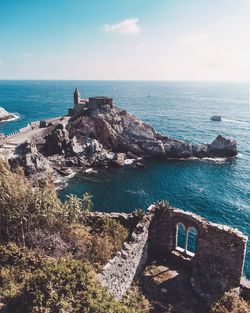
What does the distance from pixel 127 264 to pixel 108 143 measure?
55.6 metres

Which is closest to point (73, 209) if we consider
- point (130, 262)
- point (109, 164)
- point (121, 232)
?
point (121, 232)

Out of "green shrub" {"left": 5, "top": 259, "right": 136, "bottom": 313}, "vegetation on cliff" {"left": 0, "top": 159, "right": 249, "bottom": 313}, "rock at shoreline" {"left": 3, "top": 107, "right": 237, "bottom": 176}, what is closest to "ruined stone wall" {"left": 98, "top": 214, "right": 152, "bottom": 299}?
"vegetation on cliff" {"left": 0, "top": 159, "right": 249, "bottom": 313}

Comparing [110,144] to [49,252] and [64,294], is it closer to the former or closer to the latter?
[49,252]

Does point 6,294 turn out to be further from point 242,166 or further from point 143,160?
point 242,166

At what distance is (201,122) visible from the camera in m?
120

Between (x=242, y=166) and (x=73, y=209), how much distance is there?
182ft

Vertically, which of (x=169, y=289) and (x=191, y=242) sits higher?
(x=169, y=289)

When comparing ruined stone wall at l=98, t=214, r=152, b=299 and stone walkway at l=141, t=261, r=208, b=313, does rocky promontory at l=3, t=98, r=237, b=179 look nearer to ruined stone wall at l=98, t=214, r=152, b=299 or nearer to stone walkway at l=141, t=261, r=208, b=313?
ruined stone wall at l=98, t=214, r=152, b=299

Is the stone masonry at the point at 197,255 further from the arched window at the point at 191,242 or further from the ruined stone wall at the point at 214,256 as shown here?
the arched window at the point at 191,242

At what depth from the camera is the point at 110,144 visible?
76562 millimetres

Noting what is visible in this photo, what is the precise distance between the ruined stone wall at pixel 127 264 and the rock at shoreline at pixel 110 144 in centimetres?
4148

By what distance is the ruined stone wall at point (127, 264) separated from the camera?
20.4 metres

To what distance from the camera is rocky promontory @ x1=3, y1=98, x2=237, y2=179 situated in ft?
224

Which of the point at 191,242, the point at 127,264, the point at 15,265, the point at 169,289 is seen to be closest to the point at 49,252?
the point at 15,265
